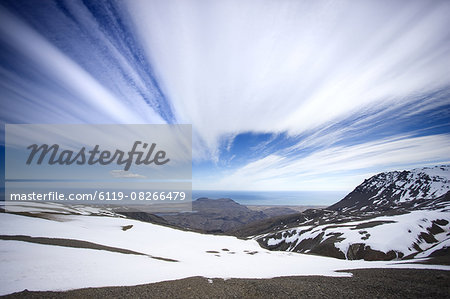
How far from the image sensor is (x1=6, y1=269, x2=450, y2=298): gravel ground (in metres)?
11.4

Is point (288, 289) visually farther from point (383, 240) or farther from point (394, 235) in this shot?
point (394, 235)

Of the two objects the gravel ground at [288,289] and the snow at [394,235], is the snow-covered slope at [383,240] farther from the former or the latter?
the gravel ground at [288,289]

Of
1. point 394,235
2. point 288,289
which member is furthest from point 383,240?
point 288,289

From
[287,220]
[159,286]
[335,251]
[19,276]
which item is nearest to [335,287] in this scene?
[159,286]

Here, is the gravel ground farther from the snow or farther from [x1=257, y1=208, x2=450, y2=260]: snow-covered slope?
the snow

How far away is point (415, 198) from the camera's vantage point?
192 m

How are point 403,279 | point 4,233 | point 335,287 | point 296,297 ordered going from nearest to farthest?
point 296,297
point 335,287
point 403,279
point 4,233

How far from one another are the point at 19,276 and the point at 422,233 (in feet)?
314

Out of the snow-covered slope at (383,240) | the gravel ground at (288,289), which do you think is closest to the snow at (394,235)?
the snow-covered slope at (383,240)

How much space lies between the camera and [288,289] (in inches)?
527

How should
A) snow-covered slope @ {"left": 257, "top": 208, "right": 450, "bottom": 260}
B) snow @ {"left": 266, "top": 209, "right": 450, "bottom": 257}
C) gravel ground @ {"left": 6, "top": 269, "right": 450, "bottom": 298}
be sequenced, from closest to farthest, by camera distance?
1. gravel ground @ {"left": 6, "top": 269, "right": 450, "bottom": 298}
2. snow-covered slope @ {"left": 257, "top": 208, "right": 450, "bottom": 260}
3. snow @ {"left": 266, "top": 209, "right": 450, "bottom": 257}

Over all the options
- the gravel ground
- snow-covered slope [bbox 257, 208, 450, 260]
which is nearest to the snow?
snow-covered slope [bbox 257, 208, 450, 260]

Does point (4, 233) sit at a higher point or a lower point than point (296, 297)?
higher

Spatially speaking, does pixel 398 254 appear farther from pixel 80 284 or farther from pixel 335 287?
pixel 80 284
